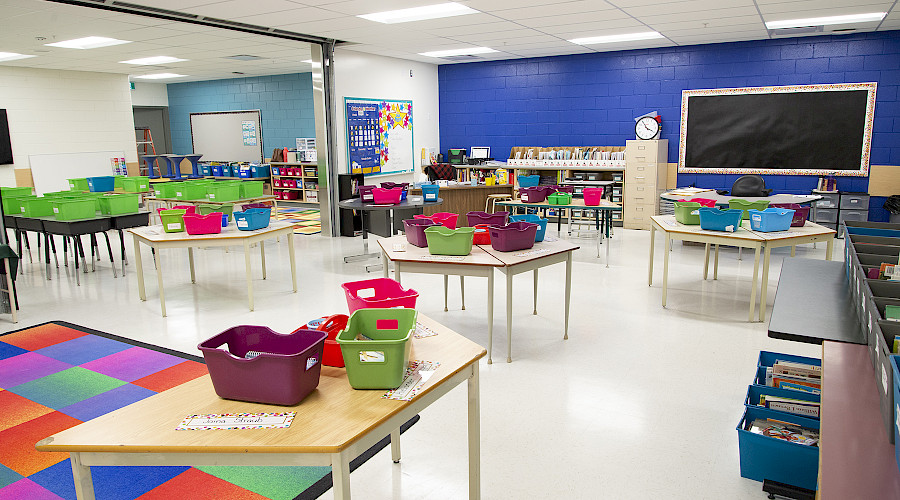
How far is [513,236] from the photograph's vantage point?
438 cm

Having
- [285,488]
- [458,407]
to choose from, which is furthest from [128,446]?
[458,407]

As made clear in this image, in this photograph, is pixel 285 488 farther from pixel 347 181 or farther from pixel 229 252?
pixel 347 181

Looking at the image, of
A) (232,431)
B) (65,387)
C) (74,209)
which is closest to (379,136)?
(74,209)

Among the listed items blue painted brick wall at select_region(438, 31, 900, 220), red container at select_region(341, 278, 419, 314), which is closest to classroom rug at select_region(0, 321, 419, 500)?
red container at select_region(341, 278, 419, 314)

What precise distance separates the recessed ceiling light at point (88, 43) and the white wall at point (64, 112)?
298cm

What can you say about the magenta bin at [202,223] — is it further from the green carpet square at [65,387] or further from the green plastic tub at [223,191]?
the green plastic tub at [223,191]

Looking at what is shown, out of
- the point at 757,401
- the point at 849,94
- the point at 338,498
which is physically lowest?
the point at 757,401

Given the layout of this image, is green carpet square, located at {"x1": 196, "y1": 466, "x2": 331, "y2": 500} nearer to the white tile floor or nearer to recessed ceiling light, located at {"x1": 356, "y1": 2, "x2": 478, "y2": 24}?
the white tile floor

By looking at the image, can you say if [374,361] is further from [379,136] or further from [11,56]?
[11,56]

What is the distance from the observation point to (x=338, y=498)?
1.72m

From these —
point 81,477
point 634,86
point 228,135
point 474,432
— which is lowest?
point 474,432

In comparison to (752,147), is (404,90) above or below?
above

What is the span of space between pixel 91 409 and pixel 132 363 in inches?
29.4

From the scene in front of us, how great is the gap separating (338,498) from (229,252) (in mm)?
7527
